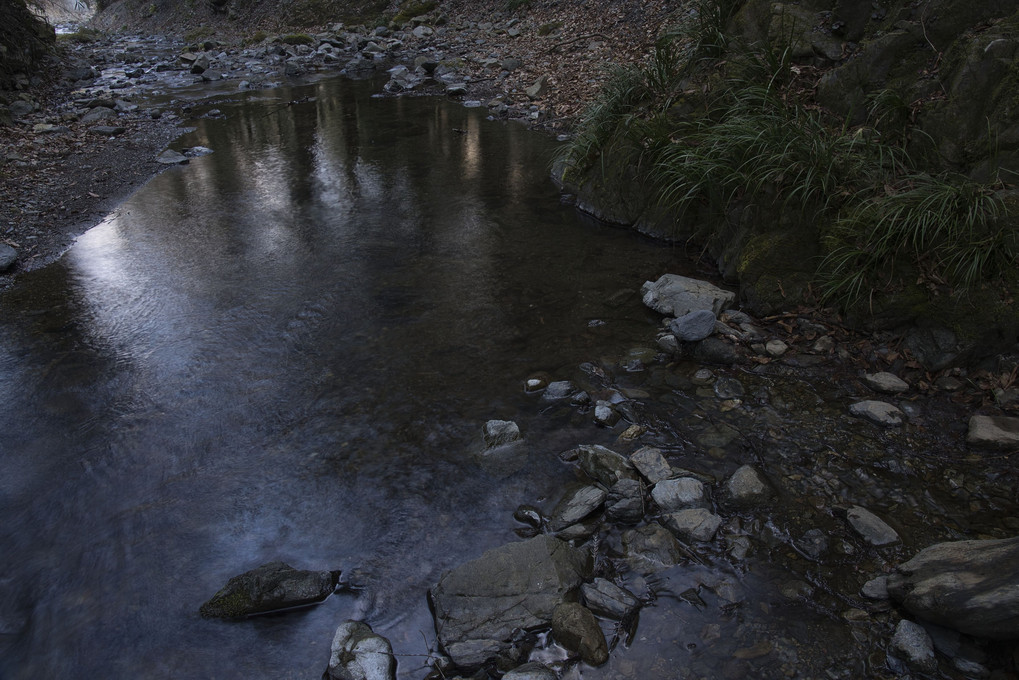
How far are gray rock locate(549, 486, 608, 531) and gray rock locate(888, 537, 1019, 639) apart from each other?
1290mm

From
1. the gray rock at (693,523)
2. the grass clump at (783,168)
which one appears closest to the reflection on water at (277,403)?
the gray rock at (693,523)

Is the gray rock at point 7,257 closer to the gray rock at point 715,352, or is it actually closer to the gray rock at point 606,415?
the gray rock at point 606,415

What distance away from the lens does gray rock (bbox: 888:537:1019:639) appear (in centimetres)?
213

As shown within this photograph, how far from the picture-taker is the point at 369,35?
18453mm

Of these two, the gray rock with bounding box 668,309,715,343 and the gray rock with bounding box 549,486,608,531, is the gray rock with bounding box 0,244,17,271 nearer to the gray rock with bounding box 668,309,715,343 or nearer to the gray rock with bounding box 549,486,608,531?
the gray rock with bounding box 549,486,608,531

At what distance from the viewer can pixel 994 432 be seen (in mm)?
3229

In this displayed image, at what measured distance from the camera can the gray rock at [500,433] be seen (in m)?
3.58

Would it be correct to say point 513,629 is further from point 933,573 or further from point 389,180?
point 389,180

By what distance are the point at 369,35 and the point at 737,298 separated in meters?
17.4

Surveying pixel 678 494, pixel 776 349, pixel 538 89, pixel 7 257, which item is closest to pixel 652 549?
pixel 678 494

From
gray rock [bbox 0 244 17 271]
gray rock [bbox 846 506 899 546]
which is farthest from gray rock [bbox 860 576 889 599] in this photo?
gray rock [bbox 0 244 17 271]

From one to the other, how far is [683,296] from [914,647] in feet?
9.41

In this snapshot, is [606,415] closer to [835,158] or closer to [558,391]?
[558,391]

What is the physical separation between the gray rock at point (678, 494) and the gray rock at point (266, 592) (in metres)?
1.65
